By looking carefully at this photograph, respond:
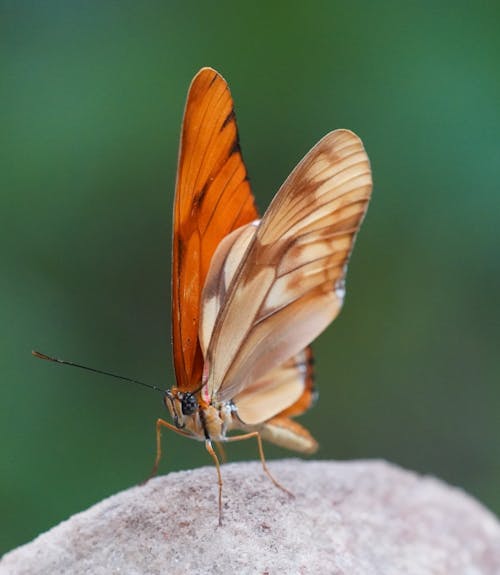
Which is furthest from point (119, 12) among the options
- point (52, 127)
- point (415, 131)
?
point (415, 131)

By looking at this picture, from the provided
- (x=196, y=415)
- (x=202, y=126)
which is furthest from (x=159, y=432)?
(x=202, y=126)

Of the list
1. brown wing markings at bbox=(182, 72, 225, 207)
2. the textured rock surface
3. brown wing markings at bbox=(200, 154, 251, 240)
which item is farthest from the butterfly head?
brown wing markings at bbox=(182, 72, 225, 207)

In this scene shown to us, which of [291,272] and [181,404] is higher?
[291,272]

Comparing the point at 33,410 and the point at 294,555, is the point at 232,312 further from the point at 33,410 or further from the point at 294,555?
the point at 33,410

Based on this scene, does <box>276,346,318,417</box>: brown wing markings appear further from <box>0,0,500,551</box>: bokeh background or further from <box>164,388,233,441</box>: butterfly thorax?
<box>0,0,500,551</box>: bokeh background

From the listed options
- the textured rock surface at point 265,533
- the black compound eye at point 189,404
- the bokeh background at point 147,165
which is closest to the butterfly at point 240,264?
the black compound eye at point 189,404

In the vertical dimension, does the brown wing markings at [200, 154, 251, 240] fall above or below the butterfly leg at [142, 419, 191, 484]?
above

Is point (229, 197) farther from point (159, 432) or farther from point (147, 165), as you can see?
point (147, 165)
